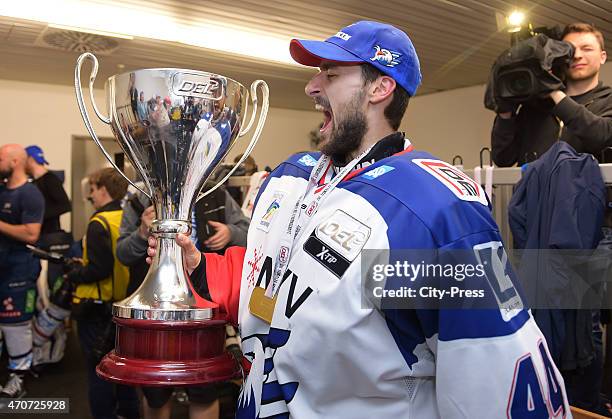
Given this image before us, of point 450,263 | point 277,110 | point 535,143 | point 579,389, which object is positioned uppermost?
point 277,110

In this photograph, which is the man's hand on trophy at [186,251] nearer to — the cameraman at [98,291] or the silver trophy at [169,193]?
the silver trophy at [169,193]

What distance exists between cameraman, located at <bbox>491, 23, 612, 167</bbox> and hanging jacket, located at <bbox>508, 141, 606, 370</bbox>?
187 millimetres

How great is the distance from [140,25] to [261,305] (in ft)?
13.8

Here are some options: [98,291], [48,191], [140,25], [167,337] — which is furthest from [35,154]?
[167,337]

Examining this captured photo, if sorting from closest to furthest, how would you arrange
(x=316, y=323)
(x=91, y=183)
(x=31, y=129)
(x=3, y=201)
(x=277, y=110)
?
1. (x=316, y=323)
2. (x=91, y=183)
3. (x=3, y=201)
4. (x=31, y=129)
5. (x=277, y=110)

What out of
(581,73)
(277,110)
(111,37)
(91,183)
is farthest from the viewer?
(277,110)

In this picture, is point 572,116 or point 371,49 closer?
point 371,49

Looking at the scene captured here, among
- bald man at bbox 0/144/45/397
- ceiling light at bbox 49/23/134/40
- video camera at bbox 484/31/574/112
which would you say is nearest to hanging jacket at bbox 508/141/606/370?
video camera at bbox 484/31/574/112

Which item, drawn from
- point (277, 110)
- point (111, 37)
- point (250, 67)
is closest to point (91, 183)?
point (111, 37)

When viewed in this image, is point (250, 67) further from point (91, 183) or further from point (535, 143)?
point (535, 143)

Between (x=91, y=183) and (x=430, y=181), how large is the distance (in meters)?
2.68

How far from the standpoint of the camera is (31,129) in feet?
22.5

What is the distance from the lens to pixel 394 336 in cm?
104

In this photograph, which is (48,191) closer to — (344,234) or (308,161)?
(308,161)
